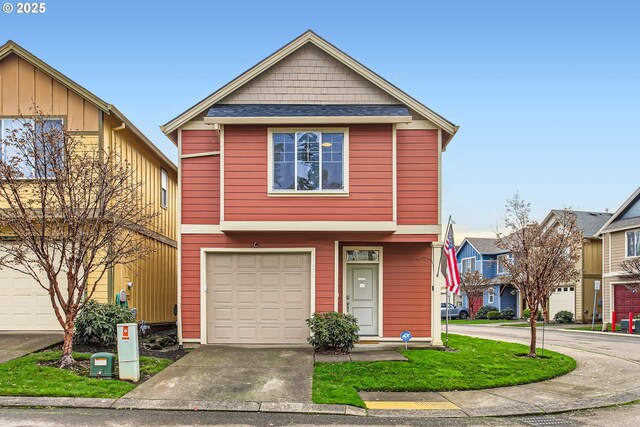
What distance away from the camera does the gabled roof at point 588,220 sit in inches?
1437

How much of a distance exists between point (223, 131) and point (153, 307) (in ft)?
22.0

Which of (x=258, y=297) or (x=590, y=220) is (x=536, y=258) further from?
(x=590, y=220)

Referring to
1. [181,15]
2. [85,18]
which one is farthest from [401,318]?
[85,18]

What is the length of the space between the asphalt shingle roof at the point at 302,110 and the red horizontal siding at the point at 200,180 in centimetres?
82

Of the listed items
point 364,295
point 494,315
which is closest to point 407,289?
point 364,295

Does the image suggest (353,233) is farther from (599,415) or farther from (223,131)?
(599,415)

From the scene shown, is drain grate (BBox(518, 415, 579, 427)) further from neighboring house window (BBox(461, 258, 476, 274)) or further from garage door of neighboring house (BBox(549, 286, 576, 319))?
neighboring house window (BBox(461, 258, 476, 274))

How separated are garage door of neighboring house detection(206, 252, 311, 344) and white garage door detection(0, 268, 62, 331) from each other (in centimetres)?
413

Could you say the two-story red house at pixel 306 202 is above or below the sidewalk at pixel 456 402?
above

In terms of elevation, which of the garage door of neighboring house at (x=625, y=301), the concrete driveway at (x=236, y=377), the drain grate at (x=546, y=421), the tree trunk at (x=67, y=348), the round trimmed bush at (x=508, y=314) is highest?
the tree trunk at (x=67, y=348)

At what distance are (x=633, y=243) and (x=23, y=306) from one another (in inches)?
1082

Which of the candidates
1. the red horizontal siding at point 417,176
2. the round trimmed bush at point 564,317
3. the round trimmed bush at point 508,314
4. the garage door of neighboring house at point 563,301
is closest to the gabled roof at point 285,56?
Answer: the red horizontal siding at point 417,176

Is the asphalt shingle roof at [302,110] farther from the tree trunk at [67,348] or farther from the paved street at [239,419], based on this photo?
the paved street at [239,419]

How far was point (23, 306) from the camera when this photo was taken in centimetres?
1528
